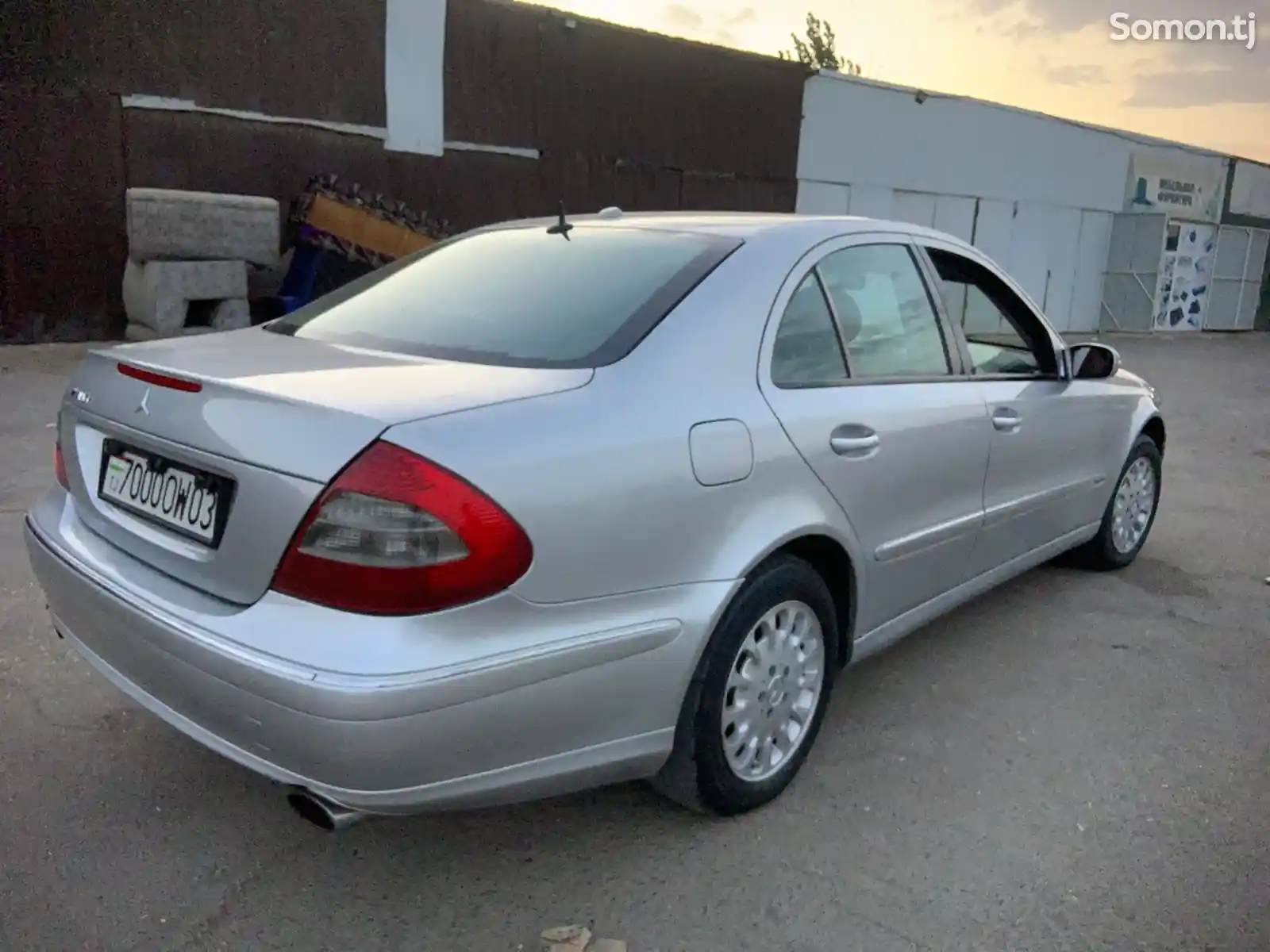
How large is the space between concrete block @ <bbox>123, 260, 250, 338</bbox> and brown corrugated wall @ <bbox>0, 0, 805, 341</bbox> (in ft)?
3.66

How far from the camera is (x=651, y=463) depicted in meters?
2.27

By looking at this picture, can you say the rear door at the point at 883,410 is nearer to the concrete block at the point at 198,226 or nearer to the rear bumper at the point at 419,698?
the rear bumper at the point at 419,698

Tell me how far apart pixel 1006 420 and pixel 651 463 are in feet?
6.17

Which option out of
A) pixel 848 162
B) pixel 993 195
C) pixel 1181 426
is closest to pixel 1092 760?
pixel 1181 426

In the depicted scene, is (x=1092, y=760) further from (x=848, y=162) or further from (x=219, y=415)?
(x=848, y=162)

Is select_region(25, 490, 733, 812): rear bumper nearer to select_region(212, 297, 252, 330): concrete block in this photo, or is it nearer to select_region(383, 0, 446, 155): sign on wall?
select_region(212, 297, 252, 330): concrete block

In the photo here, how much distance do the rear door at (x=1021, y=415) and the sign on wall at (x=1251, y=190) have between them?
26.0m

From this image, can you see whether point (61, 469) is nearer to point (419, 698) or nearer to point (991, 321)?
point (419, 698)

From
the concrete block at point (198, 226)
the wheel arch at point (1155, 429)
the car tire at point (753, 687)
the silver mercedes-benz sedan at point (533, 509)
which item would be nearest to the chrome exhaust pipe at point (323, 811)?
the silver mercedes-benz sedan at point (533, 509)

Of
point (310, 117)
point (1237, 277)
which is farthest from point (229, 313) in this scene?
point (1237, 277)

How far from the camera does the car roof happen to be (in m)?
2.99

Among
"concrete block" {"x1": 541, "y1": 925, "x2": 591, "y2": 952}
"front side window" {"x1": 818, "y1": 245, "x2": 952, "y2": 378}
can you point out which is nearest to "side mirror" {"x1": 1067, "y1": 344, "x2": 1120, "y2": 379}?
"front side window" {"x1": 818, "y1": 245, "x2": 952, "y2": 378}

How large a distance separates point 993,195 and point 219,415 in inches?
832

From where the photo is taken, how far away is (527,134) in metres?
14.5
